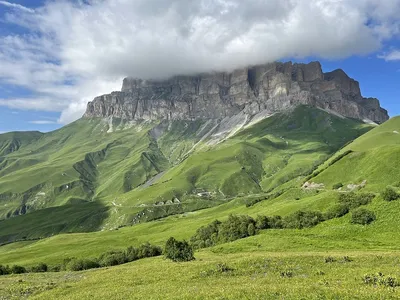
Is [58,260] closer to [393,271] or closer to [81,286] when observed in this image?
[81,286]

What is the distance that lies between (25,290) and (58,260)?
14476 cm

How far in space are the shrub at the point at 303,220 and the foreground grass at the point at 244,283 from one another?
44394 millimetres

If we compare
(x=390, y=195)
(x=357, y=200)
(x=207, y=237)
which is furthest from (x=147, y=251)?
(x=390, y=195)

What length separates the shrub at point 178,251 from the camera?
5862 cm

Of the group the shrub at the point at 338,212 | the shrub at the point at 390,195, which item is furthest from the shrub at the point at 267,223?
the shrub at the point at 390,195

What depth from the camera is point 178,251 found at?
5969 centimetres

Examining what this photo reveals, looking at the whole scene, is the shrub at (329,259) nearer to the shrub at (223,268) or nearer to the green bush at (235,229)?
the shrub at (223,268)

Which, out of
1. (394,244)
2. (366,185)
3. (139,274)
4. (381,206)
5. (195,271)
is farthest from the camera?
(366,185)

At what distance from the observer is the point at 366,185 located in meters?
170

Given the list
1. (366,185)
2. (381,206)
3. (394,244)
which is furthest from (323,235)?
(366,185)

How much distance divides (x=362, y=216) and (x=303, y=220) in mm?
14975

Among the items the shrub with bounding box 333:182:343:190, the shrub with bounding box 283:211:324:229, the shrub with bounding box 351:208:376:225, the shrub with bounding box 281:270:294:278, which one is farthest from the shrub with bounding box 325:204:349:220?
the shrub with bounding box 333:182:343:190

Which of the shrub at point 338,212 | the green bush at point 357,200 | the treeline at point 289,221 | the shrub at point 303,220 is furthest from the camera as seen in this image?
the green bush at point 357,200

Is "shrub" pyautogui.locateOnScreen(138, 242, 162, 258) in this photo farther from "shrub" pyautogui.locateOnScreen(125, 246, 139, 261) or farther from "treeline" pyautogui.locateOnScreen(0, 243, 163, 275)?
"shrub" pyautogui.locateOnScreen(125, 246, 139, 261)
